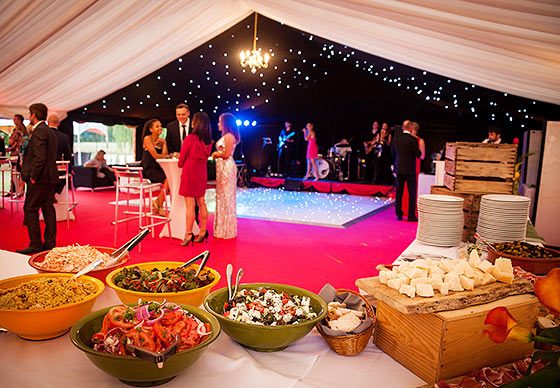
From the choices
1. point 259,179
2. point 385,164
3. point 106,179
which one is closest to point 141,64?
point 106,179

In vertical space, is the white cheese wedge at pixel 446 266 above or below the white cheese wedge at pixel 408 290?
above

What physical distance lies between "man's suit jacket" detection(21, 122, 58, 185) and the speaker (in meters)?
7.62

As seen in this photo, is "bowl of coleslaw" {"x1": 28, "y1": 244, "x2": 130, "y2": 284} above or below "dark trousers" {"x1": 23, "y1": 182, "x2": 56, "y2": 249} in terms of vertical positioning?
above

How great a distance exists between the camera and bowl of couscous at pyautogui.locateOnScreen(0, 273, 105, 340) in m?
1.04

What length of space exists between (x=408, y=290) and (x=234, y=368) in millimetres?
496

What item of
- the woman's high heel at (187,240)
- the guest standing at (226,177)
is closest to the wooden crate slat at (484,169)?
the guest standing at (226,177)

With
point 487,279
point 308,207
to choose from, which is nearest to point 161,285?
point 487,279

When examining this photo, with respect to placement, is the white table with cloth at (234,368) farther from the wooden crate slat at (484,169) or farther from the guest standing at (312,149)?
the guest standing at (312,149)

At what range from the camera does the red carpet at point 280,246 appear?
151 inches

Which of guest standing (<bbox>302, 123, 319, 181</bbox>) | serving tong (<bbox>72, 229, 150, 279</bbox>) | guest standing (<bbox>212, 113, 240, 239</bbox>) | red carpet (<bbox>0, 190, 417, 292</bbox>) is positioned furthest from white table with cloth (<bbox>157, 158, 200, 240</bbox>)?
guest standing (<bbox>302, 123, 319, 181</bbox>)

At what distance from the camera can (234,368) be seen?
3.30 ft

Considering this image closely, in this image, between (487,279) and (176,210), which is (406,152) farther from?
(487,279)

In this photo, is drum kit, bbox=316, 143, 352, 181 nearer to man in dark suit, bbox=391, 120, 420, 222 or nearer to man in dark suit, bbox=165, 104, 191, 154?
man in dark suit, bbox=391, 120, 420, 222

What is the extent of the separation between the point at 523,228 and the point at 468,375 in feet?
4.97
